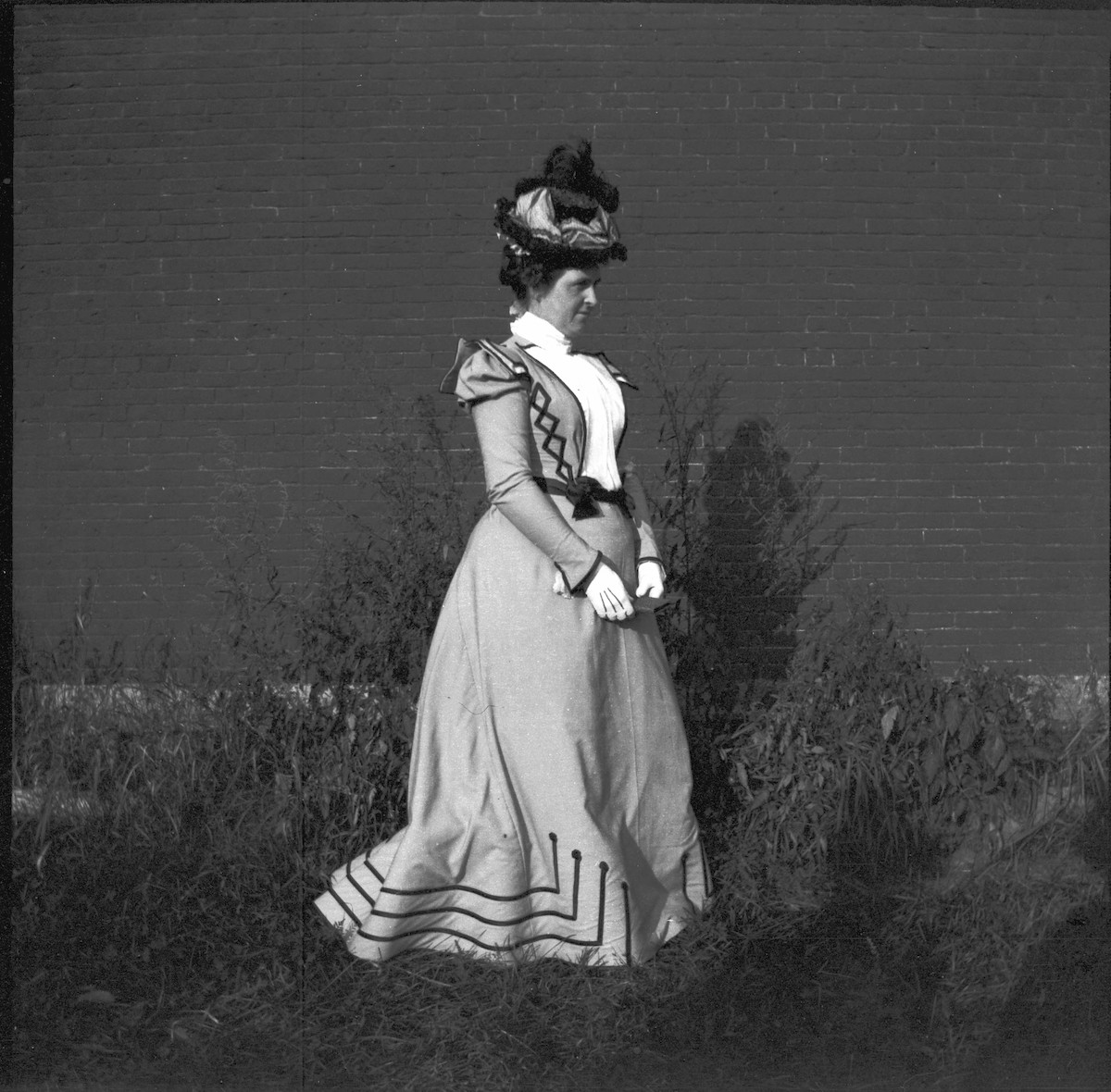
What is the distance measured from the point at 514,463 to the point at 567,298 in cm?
43

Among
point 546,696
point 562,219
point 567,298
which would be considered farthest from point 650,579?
point 562,219

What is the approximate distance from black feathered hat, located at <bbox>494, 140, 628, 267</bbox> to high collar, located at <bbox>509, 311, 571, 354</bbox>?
0.45 feet

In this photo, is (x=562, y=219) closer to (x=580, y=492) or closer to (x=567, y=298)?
(x=567, y=298)

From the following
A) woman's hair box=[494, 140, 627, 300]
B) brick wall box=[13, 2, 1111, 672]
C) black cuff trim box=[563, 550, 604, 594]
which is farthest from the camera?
brick wall box=[13, 2, 1111, 672]

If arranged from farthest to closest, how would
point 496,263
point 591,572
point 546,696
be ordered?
point 496,263
point 546,696
point 591,572

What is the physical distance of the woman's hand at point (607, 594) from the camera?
2668mm

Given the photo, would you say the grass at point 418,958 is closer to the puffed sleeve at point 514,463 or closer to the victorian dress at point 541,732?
the victorian dress at point 541,732

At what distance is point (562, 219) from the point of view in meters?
2.77

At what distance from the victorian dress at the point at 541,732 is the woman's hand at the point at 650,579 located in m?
0.03

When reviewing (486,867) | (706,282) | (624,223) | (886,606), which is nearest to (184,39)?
(624,223)

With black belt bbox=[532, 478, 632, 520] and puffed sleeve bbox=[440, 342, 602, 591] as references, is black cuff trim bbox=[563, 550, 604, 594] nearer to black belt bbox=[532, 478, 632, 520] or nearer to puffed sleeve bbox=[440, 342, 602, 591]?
puffed sleeve bbox=[440, 342, 602, 591]

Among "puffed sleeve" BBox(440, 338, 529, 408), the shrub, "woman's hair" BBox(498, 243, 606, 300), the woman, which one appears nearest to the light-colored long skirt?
the woman

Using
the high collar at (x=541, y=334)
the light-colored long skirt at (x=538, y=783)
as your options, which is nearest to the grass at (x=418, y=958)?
the light-colored long skirt at (x=538, y=783)

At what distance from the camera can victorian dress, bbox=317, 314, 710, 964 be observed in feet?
9.09
